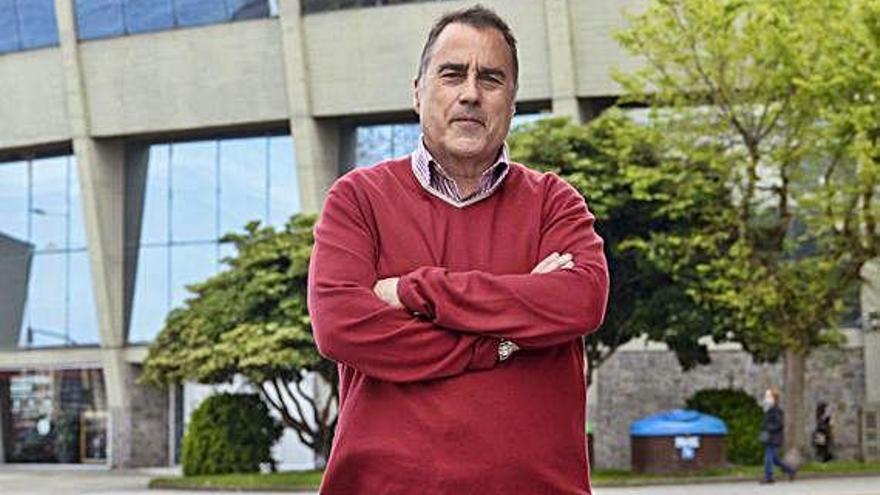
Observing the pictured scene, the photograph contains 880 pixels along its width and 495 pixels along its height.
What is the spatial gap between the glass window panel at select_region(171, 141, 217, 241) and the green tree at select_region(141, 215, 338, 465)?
797cm

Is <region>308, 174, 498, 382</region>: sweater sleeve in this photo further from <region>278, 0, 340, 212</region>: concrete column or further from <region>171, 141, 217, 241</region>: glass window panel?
<region>171, 141, 217, 241</region>: glass window panel

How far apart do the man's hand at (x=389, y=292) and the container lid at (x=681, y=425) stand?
24.4 meters

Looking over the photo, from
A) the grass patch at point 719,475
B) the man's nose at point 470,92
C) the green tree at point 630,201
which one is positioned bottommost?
the grass patch at point 719,475

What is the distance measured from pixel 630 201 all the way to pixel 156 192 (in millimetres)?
17195

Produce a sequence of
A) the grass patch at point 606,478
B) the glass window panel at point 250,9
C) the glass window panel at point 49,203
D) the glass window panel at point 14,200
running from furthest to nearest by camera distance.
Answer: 1. the glass window panel at point 14,200
2. the glass window panel at point 49,203
3. the glass window panel at point 250,9
4. the grass patch at point 606,478

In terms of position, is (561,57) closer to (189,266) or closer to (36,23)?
(189,266)

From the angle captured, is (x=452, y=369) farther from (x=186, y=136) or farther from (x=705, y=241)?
(x=186, y=136)

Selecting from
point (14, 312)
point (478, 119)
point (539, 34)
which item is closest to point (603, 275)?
point (478, 119)

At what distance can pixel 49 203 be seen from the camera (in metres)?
41.5

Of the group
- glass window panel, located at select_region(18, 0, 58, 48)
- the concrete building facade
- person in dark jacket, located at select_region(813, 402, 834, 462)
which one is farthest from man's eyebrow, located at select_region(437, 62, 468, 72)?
glass window panel, located at select_region(18, 0, 58, 48)

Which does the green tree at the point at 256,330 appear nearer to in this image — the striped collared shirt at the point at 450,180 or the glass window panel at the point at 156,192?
the glass window panel at the point at 156,192

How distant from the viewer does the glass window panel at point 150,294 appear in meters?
39.5

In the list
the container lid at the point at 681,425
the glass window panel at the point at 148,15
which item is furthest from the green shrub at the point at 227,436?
the glass window panel at the point at 148,15

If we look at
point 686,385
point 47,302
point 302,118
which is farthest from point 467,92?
point 47,302
